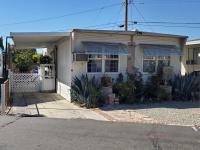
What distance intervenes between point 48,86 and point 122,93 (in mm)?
6665

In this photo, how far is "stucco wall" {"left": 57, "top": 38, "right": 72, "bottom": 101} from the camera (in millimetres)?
15391

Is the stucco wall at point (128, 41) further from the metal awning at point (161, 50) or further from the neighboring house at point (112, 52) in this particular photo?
the metal awning at point (161, 50)

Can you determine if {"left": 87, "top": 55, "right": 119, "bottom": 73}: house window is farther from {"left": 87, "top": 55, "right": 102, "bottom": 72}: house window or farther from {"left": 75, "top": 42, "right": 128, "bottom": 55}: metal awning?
{"left": 75, "top": 42, "right": 128, "bottom": 55}: metal awning

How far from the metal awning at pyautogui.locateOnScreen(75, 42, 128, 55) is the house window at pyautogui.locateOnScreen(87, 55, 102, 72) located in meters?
0.62

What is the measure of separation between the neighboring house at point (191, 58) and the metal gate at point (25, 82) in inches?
462

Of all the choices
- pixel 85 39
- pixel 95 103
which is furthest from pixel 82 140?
pixel 85 39

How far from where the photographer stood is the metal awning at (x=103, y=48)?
1437 centimetres

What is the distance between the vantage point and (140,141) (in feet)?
24.4

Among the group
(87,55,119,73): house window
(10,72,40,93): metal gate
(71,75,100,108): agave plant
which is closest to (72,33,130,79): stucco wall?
(87,55,119,73): house window

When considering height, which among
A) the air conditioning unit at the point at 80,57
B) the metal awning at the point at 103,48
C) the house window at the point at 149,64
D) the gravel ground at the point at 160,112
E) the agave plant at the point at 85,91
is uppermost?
the metal awning at the point at 103,48

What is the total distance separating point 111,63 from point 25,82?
6357mm

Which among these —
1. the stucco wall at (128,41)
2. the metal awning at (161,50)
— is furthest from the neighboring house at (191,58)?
the metal awning at (161,50)

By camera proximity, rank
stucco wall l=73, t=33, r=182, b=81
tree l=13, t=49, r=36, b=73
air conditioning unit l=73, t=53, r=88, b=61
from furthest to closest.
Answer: tree l=13, t=49, r=36, b=73, stucco wall l=73, t=33, r=182, b=81, air conditioning unit l=73, t=53, r=88, b=61

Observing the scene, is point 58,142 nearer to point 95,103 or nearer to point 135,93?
point 95,103
